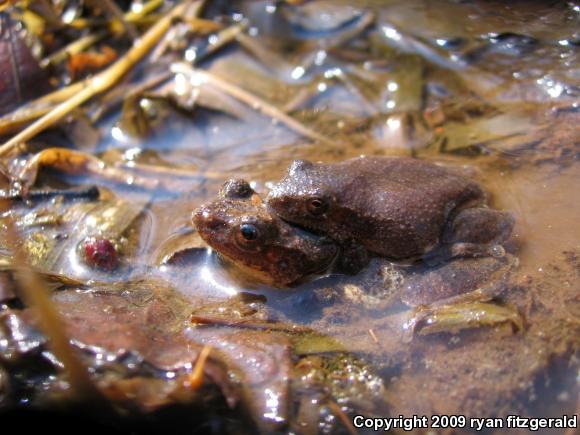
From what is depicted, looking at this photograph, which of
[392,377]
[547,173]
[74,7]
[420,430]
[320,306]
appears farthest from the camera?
[74,7]

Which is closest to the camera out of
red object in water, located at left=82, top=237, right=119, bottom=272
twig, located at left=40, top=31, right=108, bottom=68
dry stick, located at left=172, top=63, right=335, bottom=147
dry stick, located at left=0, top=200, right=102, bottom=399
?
dry stick, located at left=0, top=200, right=102, bottom=399

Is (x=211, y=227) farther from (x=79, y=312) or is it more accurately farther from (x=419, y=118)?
(x=419, y=118)

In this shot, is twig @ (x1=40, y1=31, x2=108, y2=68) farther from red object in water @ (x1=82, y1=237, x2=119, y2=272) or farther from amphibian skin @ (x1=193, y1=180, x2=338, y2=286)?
amphibian skin @ (x1=193, y1=180, x2=338, y2=286)

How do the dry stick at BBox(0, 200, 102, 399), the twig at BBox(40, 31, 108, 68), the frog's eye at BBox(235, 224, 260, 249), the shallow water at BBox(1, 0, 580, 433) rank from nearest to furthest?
the dry stick at BBox(0, 200, 102, 399), the shallow water at BBox(1, 0, 580, 433), the frog's eye at BBox(235, 224, 260, 249), the twig at BBox(40, 31, 108, 68)

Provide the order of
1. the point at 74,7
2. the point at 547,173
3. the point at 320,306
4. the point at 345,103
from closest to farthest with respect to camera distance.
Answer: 1. the point at 320,306
2. the point at 547,173
3. the point at 345,103
4. the point at 74,7

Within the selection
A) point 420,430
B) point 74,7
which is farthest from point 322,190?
point 74,7

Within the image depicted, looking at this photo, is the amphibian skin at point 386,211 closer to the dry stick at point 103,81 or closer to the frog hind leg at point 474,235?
the frog hind leg at point 474,235

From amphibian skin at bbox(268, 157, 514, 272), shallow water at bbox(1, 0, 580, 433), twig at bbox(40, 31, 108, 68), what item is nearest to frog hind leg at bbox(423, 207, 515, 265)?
amphibian skin at bbox(268, 157, 514, 272)
